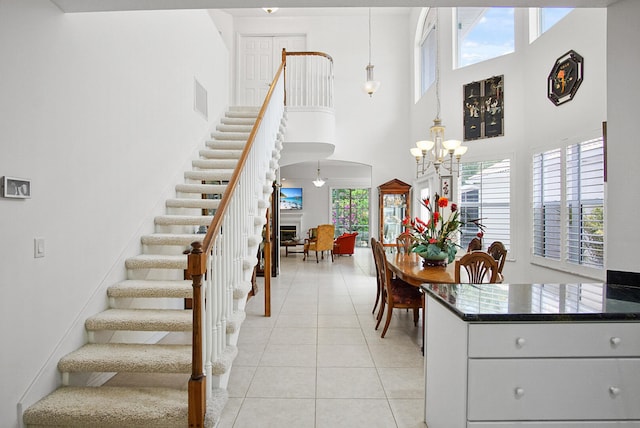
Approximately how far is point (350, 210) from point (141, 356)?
11031 mm

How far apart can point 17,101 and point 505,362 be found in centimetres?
294

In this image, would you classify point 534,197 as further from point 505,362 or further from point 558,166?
point 505,362

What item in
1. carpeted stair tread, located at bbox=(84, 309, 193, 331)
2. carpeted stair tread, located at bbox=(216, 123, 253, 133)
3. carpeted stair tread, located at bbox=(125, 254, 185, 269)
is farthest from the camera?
carpeted stair tread, located at bbox=(216, 123, 253, 133)

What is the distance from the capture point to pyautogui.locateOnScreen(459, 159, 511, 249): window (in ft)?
16.6

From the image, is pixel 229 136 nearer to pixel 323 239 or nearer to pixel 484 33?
pixel 484 33

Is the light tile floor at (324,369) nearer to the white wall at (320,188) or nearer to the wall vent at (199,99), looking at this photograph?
the wall vent at (199,99)

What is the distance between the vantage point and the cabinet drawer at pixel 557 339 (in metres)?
1.55

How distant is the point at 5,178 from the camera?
6.24ft

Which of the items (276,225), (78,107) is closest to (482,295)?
(78,107)

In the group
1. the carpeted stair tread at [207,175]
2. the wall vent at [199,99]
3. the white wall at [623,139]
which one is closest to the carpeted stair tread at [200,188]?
the carpeted stair tread at [207,175]

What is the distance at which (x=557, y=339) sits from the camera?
1561 millimetres

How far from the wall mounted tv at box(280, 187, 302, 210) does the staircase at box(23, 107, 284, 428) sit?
8733mm

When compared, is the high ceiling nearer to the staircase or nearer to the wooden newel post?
the wooden newel post

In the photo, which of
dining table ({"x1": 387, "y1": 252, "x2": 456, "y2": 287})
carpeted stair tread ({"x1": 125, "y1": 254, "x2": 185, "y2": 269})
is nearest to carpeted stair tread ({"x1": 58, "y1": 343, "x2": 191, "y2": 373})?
carpeted stair tread ({"x1": 125, "y1": 254, "x2": 185, "y2": 269})
